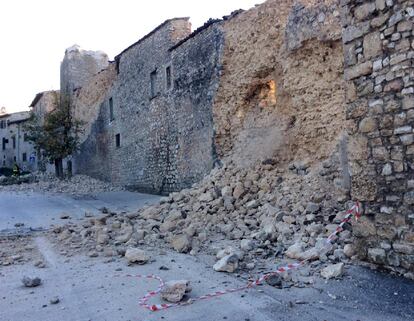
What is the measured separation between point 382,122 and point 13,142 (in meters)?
49.2

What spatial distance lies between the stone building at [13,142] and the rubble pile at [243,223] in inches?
1567

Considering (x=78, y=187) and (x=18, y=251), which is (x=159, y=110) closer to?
(x=78, y=187)

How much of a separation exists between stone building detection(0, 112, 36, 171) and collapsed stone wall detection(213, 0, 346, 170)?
127 feet

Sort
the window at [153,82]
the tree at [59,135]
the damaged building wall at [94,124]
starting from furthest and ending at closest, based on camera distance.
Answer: the tree at [59,135] → the damaged building wall at [94,124] → the window at [153,82]

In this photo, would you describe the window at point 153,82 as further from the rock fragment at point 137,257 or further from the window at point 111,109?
the rock fragment at point 137,257

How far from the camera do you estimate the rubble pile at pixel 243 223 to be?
16.5 feet

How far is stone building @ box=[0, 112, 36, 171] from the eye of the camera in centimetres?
4491

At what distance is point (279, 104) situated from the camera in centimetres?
867

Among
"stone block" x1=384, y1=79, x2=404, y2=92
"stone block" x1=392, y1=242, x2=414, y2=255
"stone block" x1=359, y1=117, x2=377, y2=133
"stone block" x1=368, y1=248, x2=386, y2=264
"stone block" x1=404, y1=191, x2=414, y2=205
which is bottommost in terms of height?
"stone block" x1=368, y1=248, x2=386, y2=264

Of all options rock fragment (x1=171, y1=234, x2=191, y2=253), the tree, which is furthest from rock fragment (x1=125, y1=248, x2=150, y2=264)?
the tree

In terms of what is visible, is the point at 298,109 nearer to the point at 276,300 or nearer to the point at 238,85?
the point at 238,85

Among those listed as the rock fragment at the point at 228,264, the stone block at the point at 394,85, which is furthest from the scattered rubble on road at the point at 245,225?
the stone block at the point at 394,85

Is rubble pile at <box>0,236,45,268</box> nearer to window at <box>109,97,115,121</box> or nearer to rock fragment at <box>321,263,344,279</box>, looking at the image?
rock fragment at <box>321,263,344,279</box>

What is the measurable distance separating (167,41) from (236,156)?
584 centimetres
